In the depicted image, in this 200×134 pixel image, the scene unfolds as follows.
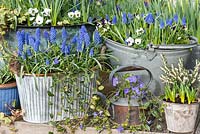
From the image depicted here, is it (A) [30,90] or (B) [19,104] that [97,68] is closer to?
(A) [30,90]

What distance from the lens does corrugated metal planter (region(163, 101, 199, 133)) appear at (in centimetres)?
184

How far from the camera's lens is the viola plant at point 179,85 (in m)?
1.87

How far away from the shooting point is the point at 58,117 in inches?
78.9

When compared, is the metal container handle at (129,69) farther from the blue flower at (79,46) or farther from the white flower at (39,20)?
the white flower at (39,20)

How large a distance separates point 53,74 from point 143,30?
550 millimetres

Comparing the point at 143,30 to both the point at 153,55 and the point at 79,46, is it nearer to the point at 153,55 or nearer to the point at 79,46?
the point at 153,55

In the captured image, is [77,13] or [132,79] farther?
A: [77,13]

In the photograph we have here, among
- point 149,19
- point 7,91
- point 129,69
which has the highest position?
point 149,19

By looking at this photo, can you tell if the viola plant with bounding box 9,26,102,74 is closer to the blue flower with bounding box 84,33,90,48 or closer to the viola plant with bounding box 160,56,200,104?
the blue flower with bounding box 84,33,90,48

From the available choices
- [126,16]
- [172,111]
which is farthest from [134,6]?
[172,111]

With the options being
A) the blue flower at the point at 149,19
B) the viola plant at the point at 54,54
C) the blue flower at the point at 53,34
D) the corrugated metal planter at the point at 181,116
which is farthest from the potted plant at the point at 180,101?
the blue flower at the point at 53,34

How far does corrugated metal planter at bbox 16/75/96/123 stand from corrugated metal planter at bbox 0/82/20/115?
0.10 m

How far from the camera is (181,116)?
1.84 m

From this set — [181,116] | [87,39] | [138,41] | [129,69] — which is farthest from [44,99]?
[181,116]
